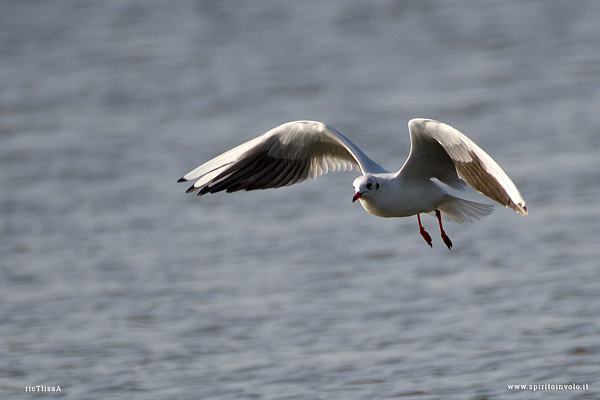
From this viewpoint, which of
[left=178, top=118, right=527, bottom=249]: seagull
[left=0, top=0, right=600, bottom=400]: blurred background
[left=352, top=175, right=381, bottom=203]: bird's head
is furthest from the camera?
[left=0, top=0, right=600, bottom=400]: blurred background

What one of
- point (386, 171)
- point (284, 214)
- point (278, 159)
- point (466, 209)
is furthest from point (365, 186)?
point (284, 214)

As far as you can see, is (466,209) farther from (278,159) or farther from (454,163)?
(278,159)

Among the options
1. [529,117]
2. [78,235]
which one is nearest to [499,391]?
[78,235]

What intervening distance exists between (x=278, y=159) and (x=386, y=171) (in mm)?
987

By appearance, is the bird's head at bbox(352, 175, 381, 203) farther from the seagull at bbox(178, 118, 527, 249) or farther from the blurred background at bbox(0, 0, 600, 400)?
the blurred background at bbox(0, 0, 600, 400)

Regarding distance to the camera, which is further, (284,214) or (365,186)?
(284,214)

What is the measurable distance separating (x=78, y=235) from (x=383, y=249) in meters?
3.98

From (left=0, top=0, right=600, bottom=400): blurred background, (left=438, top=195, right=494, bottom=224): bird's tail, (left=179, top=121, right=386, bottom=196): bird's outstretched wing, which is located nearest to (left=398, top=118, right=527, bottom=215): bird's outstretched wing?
(left=438, top=195, right=494, bottom=224): bird's tail

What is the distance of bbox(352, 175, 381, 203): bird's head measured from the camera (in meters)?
6.67

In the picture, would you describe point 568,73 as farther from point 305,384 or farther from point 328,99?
point 305,384

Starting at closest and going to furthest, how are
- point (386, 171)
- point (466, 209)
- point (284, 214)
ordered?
point (386, 171) < point (466, 209) < point (284, 214)

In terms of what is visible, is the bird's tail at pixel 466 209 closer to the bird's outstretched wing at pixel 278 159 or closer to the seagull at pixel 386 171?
the seagull at pixel 386 171

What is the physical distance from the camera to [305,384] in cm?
841

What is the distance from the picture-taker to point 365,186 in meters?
6.69
